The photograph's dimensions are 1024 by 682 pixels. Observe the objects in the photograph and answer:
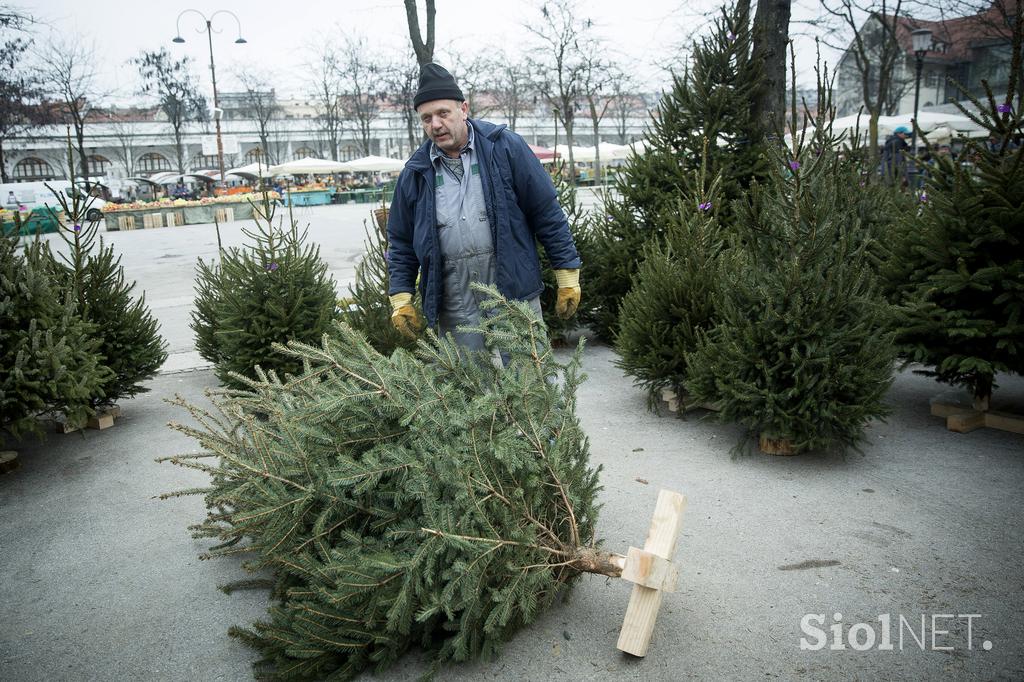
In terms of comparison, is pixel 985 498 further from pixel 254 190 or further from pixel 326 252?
pixel 254 190

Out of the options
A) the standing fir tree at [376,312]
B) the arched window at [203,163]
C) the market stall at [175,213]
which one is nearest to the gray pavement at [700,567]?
the standing fir tree at [376,312]

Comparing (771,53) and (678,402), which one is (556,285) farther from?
(771,53)

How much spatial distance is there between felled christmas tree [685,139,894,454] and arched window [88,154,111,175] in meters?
67.3

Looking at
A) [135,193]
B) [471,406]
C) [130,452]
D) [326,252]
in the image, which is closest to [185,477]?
[130,452]

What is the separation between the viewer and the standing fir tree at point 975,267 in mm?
4301

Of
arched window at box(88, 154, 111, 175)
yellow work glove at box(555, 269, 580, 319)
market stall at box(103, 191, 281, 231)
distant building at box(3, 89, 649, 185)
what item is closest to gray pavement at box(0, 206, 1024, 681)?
yellow work glove at box(555, 269, 580, 319)

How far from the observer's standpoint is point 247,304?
18.4 feet

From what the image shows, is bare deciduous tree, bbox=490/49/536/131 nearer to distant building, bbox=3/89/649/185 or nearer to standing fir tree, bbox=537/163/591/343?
distant building, bbox=3/89/649/185

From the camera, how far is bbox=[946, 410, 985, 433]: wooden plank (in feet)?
15.6

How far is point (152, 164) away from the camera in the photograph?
230 feet

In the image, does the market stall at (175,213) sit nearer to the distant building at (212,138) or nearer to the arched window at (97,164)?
the distant building at (212,138)

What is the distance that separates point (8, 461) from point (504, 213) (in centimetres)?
378

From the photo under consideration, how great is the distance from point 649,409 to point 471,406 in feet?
10.3

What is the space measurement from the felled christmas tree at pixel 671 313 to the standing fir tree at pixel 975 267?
4.29 ft
